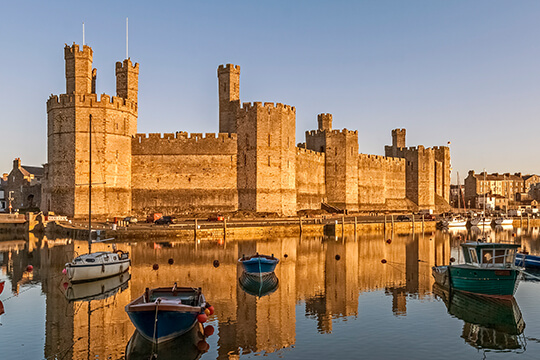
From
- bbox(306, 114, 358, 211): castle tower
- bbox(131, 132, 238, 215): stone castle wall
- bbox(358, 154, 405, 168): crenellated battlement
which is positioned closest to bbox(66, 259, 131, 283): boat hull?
bbox(131, 132, 238, 215): stone castle wall

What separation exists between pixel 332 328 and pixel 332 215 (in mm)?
41786

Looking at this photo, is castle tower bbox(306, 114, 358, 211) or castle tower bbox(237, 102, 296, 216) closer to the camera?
castle tower bbox(237, 102, 296, 216)

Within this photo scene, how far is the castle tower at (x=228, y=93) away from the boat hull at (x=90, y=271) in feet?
104

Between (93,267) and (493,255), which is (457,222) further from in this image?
(93,267)

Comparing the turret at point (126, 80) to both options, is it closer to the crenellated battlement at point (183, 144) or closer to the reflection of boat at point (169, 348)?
the crenellated battlement at point (183, 144)

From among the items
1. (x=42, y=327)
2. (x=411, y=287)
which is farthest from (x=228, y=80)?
(x=42, y=327)

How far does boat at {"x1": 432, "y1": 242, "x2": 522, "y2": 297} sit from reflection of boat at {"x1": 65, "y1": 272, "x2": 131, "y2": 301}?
45.7 ft

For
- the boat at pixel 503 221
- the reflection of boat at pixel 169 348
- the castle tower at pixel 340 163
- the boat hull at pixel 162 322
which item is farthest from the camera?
the boat at pixel 503 221

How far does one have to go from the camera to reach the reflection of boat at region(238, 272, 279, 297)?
2196 cm

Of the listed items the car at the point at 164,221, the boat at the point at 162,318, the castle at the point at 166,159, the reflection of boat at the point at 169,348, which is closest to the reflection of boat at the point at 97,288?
the reflection of boat at the point at 169,348

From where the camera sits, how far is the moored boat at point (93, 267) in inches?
901

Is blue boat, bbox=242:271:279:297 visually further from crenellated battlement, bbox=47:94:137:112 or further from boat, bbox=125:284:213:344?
crenellated battlement, bbox=47:94:137:112

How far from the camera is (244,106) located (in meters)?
51.7

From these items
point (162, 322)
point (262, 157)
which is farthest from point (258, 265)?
point (262, 157)
